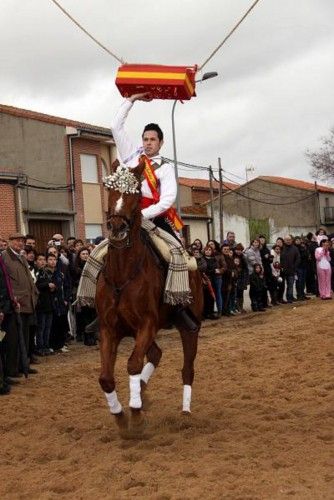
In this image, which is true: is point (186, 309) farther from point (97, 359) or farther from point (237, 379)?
point (97, 359)

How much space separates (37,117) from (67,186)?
10.8ft

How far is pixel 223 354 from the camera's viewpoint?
39.0 feet

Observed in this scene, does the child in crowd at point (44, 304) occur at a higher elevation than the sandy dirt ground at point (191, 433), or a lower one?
higher

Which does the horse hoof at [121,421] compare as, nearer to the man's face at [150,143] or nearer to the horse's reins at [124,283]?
the horse's reins at [124,283]

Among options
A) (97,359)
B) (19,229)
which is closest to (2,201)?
(19,229)

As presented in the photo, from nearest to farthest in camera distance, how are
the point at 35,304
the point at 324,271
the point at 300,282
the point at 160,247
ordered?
the point at 160,247 < the point at 35,304 < the point at 324,271 < the point at 300,282

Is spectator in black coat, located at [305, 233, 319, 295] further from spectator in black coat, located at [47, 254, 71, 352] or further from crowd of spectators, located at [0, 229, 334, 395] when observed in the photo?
spectator in black coat, located at [47, 254, 71, 352]

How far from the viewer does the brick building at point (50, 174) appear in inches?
1139

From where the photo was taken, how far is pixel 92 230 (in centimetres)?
3381

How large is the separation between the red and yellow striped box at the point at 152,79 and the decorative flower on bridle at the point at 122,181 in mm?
1239

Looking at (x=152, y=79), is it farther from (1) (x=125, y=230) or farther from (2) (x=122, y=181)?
(1) (x=125, y=230)

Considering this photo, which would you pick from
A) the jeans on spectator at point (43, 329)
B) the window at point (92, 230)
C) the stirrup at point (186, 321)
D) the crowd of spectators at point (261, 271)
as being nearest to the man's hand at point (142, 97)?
the stirrup at point (186, 321)

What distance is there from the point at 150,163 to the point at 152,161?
67 mm

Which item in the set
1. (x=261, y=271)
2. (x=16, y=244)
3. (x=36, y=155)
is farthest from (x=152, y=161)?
(x=36, y=155)
